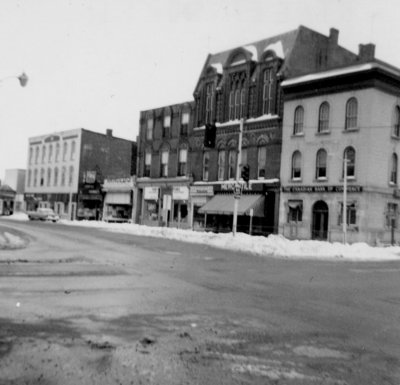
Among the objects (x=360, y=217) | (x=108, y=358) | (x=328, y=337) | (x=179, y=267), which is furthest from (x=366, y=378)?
(x=360, y=217)

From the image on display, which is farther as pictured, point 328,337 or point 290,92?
point 290,92

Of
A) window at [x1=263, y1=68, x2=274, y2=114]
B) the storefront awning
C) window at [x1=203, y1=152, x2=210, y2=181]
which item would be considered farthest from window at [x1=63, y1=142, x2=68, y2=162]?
window at [x1=263, y1=68, x2=274, y2=114]

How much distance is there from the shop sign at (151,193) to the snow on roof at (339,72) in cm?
1722

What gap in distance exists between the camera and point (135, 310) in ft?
25.7

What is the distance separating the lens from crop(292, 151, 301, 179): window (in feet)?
112

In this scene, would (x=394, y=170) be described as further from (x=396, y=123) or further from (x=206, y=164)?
(x=206, y=164)

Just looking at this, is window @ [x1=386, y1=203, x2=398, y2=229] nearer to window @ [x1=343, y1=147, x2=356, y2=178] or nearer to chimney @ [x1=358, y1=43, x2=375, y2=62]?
window @ [x1=343, y1=147, x2=356, y2=178]

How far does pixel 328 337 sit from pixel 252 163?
3082 centimetres

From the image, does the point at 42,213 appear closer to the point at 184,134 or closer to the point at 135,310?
the point at 184,134

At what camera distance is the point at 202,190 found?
41000mm

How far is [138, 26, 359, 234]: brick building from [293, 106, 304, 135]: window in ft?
4.07

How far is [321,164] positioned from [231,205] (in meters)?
7.69

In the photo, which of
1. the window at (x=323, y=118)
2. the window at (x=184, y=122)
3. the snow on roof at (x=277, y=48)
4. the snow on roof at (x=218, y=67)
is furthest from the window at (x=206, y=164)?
the window at (x=323, y=118)

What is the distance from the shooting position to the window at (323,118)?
33.0m
